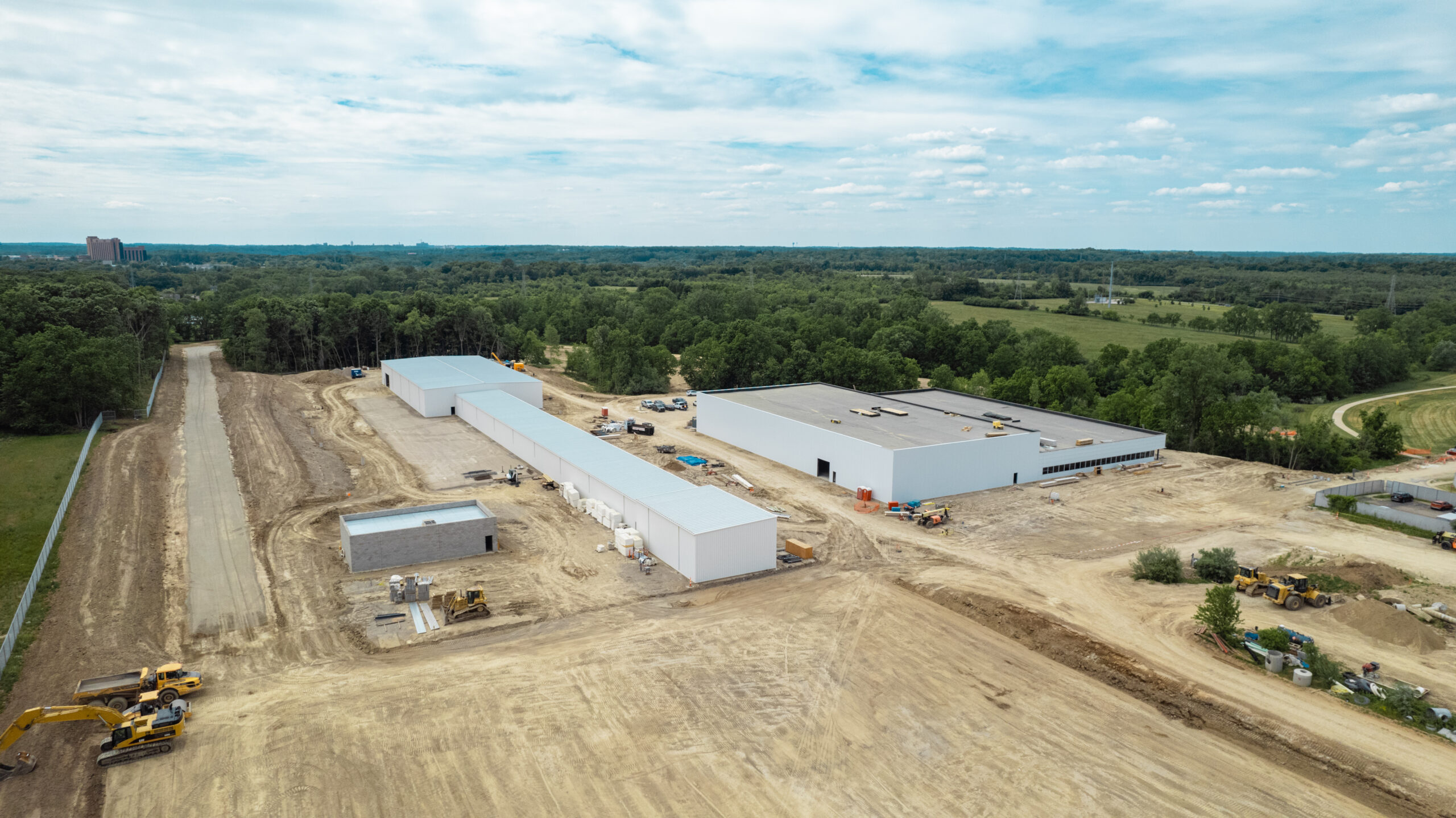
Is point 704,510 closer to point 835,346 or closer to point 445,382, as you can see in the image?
point 445,382

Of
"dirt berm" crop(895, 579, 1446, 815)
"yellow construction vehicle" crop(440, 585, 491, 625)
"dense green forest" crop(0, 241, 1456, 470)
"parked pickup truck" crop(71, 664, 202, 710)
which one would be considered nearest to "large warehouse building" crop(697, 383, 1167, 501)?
"dense green forest" crop(0, 241, 1456, 470)

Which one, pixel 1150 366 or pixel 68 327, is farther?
Answer: pixel 1150 366

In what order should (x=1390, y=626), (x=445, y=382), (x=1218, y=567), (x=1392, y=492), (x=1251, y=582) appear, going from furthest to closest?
(x=445, y=382) < (x=1392, y=492) < (x=1218, y=567) < (x=1251, y=582) < (x=1390, y=626)

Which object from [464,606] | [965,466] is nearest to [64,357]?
[464,606]

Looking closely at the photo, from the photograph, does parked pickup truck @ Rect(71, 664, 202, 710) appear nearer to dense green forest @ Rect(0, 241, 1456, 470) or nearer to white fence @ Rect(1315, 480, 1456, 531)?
dense green forest @ Rect(0, 241, 1456, 470)

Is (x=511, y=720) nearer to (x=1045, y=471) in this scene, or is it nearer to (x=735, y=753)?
(x=735, y=753)

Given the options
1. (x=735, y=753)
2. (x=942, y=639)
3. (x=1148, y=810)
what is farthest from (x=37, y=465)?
(x=1148, y=810)
